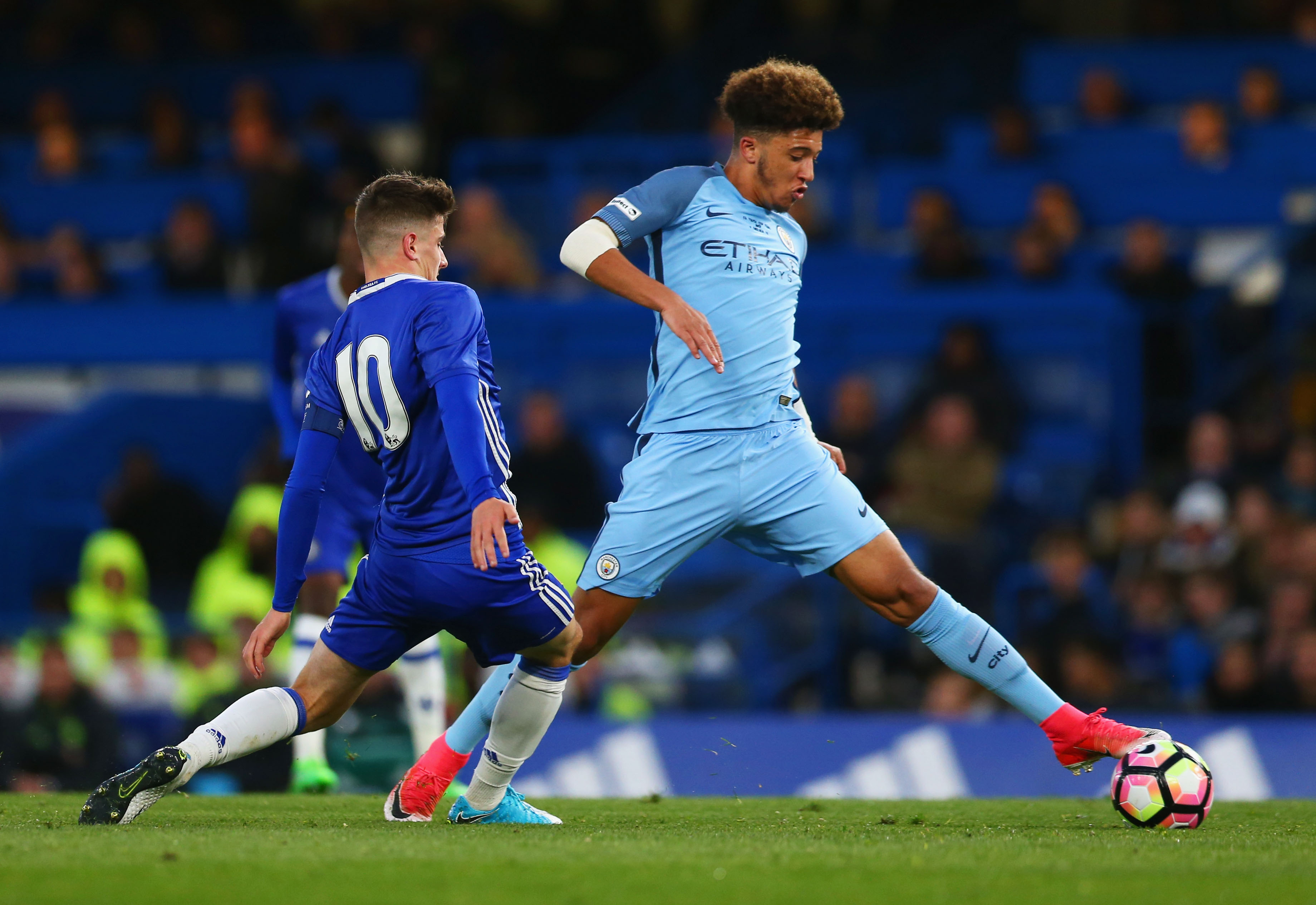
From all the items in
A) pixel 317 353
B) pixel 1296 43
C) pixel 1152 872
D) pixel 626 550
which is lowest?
pixel 1152 872

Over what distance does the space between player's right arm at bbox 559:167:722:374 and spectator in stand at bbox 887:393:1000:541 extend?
5.94 metres

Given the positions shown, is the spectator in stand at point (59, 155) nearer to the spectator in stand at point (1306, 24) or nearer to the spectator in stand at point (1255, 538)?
the spectator in stand at point (1306, 24)

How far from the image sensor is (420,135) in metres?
Result: 17.9

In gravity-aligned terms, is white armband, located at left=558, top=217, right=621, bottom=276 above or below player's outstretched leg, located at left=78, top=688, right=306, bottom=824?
above

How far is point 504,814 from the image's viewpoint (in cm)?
589

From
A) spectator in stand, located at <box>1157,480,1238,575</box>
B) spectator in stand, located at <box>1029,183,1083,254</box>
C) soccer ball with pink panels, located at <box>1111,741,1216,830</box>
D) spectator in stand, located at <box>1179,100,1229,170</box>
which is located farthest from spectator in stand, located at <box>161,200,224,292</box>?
soccer ball with pink panels, located at <box>1111,741,1216,830</box>

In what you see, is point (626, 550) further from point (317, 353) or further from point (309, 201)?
point (309, 201)

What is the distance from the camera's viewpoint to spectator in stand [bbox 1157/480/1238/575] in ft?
35.3

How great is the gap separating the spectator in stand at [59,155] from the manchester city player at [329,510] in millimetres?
10952

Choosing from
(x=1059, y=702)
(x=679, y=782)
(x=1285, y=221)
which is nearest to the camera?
(x=1059, y=702)

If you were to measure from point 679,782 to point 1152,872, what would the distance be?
5076 millimetres

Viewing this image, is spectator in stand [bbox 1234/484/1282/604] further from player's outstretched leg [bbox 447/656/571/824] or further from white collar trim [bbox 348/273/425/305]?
white collar trim [bbox 348/273/425/305]

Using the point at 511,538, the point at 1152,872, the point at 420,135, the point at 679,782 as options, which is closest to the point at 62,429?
the point at 420,135

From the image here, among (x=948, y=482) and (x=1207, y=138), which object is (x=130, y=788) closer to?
(x=948, y=482)
